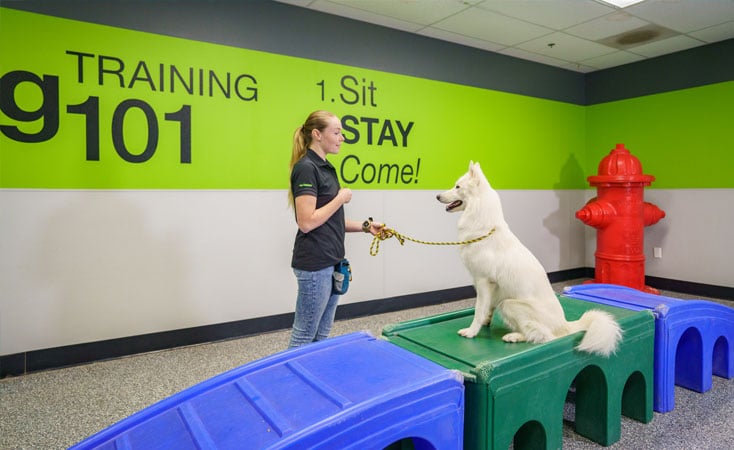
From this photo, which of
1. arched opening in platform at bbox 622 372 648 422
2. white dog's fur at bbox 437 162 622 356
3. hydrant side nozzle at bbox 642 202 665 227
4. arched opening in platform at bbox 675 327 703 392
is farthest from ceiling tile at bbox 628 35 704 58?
white dog's fur at bbox 437 162 622 356

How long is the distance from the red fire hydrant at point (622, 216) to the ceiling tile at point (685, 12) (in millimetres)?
1192

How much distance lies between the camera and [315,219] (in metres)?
1.81

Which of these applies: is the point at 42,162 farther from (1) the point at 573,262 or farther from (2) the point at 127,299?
(1) the point at 573,262

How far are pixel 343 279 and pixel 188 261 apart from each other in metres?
1.78

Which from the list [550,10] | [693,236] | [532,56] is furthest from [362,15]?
[693,236]

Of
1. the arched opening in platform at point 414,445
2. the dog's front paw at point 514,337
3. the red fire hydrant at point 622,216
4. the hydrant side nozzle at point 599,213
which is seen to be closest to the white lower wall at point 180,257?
the red fire hydrant at point 622,216

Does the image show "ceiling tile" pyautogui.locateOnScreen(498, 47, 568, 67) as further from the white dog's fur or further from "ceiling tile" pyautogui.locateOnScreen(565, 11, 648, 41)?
the white dog's fur

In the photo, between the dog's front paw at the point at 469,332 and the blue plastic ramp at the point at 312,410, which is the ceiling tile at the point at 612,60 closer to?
the dog's front paw at the point at 469,332

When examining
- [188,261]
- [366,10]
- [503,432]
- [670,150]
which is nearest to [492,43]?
[366,10]

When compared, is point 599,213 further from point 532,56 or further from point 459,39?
point 459,39

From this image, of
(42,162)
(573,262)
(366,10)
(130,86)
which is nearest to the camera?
(42,162)

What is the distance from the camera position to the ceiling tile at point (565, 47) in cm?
436

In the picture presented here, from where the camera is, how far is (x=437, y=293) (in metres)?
4.49

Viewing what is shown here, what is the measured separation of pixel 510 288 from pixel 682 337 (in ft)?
4.66
